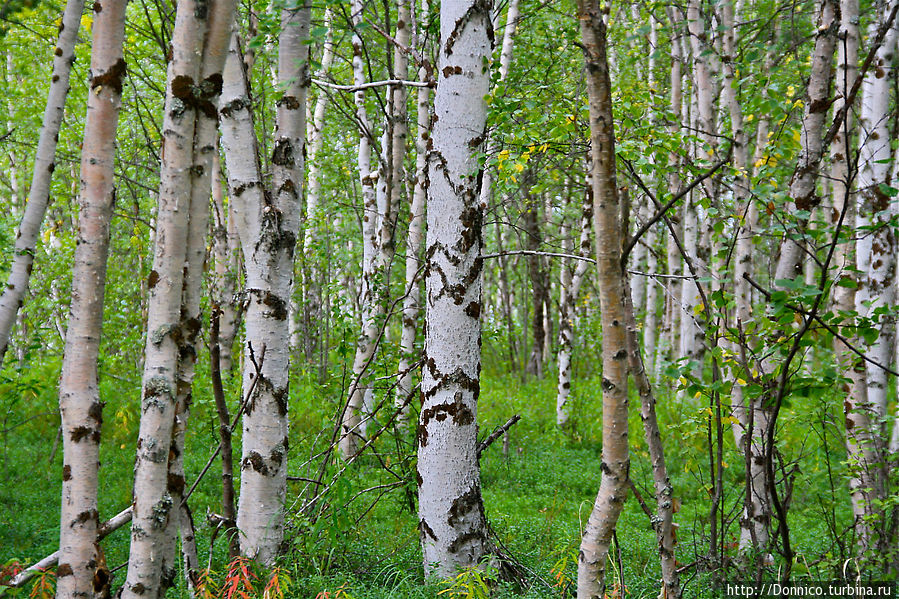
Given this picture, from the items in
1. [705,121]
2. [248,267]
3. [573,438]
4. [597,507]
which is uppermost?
[705,121]

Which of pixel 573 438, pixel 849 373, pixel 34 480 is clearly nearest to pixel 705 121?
pixel 849 373

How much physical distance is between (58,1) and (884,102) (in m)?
8.12

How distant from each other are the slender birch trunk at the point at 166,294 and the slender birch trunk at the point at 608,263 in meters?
1.29

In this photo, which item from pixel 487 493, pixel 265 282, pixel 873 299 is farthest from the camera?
pixel 487 493

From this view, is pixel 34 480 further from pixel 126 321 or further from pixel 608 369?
pixel 608 369

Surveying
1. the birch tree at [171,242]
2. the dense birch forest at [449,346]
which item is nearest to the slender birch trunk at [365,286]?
the dense birch forest at [449,346]

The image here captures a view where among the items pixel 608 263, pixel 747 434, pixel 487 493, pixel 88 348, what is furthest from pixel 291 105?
pixel 487 493

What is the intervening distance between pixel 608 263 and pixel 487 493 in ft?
17.7

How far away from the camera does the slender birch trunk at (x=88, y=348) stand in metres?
2.38

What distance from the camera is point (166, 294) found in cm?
212

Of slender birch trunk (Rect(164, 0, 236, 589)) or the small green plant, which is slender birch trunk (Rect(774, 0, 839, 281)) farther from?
slender birch trunk (Rect(164, 0, 236, 589))

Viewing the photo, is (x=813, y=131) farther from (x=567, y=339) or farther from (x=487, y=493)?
(x=567, y=339)

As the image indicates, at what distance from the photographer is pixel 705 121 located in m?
7.54

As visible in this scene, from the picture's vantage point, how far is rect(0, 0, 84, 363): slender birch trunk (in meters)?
3.68
